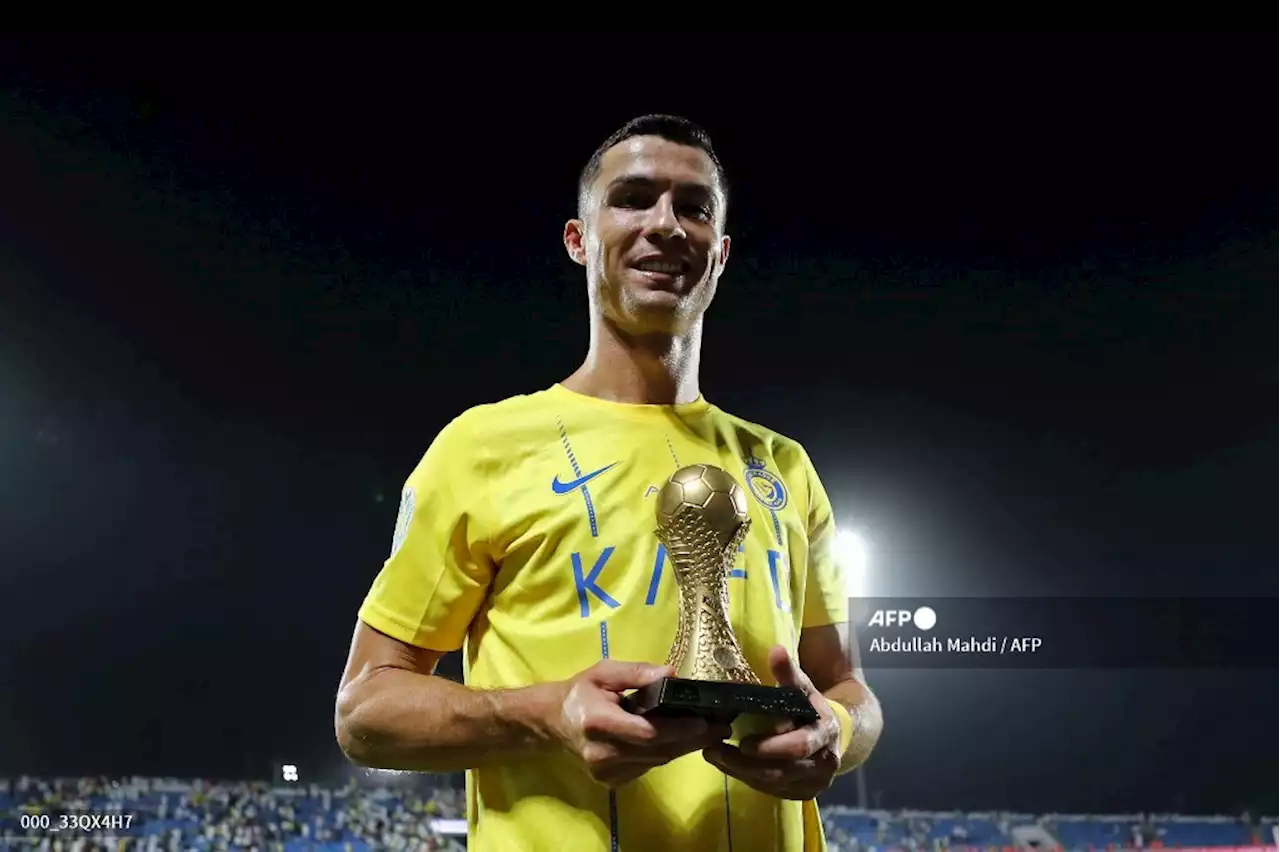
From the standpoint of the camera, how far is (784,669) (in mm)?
678

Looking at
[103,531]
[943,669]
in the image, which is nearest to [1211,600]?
[943,669]

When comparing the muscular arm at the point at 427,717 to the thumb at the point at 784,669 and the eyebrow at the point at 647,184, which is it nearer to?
the thumb at the point at 784,669

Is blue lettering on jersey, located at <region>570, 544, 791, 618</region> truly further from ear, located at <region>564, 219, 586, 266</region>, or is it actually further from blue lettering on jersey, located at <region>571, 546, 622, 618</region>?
ear, located at <region>564, 219, 586, 266</region>

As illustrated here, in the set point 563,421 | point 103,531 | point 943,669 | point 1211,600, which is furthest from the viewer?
point 103,531

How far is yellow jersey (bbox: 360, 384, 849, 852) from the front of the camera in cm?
81

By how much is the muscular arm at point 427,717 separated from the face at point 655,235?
1.17 ft

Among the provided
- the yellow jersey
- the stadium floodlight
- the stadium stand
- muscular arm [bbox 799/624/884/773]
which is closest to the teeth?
the yellow jersey

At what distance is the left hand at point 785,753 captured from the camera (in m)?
0.68

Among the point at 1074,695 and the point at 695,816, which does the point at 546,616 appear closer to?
the point at 695,816

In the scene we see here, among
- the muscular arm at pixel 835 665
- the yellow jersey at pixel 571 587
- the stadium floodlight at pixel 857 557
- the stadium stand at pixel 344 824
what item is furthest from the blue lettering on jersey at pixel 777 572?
the stadium stand at pixel 344 824

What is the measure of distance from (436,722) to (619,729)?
207 mm

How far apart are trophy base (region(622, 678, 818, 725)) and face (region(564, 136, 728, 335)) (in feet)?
1.30

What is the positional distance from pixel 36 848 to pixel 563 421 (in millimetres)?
4002

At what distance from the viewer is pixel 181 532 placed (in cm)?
431
